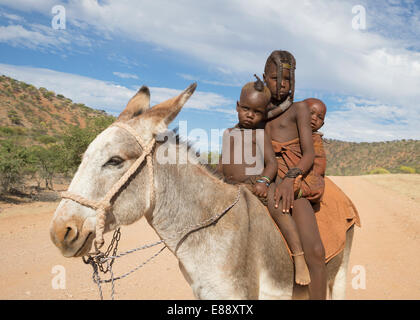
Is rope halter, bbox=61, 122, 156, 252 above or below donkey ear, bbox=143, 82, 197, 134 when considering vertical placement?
below

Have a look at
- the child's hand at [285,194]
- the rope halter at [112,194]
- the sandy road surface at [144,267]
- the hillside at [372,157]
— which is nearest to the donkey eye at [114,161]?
the rope halter at [112,194]

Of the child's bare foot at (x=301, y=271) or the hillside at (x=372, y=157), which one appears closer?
the child's bare foot at (x=301, y=271)

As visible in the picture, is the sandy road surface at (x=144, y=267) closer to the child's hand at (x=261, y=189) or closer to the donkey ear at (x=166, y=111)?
the child's hand at (x=261, y=189)

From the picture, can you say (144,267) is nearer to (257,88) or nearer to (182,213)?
(182,213)

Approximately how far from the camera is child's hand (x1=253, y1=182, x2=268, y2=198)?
299cm

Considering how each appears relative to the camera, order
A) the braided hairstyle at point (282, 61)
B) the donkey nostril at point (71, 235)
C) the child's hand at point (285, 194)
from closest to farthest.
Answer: the donkey nostril at point (71, 235) < the child's hand at point (285, 194) < the braided hairstyle at point (282, 61)

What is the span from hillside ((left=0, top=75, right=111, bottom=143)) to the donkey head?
121 feet

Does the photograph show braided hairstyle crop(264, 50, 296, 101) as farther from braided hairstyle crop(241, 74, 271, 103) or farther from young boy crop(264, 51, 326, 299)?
braided hairstyle crop(241, 74, 271, 103)

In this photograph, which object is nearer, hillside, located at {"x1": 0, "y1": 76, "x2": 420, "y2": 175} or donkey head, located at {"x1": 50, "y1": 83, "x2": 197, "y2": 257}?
donkey head, located at {"x1": 50, "y1": 83, "x2": 197, "y2": 257}

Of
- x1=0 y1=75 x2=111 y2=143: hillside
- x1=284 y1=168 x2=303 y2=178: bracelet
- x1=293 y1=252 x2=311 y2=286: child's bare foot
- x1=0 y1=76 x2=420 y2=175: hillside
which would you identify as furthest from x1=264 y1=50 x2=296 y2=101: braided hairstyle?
x1=0 y1=76 x2=420 y2=175: hillside

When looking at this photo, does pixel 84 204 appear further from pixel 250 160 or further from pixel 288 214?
pixel 288 214

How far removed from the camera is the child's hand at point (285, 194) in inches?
114

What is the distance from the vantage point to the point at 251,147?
310 centimetres

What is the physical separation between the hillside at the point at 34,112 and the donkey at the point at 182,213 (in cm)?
3673
